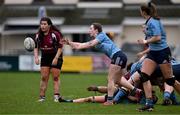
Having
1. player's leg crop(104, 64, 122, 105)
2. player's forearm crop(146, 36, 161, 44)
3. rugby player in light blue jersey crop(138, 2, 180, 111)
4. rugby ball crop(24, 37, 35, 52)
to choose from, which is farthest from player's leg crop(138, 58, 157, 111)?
rugby ball crop(24, 37, 35, 52)

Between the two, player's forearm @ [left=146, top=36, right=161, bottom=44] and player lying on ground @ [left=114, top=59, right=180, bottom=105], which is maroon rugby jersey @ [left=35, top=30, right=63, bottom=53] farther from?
player's forearm @ [left=146, top=36, right=161, bottom=44]

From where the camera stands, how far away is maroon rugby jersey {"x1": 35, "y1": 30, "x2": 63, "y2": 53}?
16734 mm

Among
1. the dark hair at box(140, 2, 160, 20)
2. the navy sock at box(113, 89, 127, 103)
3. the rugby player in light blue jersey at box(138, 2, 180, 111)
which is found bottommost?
the navy sock at box(113, 89, 127, 103)

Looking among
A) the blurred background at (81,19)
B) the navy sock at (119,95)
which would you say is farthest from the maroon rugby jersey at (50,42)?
the blurred background at (81,19)

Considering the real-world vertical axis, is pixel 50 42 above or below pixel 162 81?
above

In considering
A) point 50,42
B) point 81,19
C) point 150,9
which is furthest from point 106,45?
point 81,19

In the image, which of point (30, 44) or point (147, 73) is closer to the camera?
point (147, 73)

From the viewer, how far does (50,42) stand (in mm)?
16750

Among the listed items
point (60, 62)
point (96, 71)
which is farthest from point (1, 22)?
point (60, 62)

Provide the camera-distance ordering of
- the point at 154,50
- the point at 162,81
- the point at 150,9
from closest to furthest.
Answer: the point at 150,9
the point at 154,50
the point at 162,81

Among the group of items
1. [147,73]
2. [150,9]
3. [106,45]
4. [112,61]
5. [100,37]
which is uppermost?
[150,9]

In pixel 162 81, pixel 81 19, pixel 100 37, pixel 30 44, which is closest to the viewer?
pixel 100 37

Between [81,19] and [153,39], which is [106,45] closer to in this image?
[153,39]

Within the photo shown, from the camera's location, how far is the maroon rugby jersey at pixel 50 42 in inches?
659
